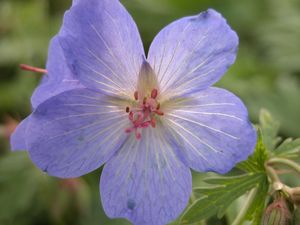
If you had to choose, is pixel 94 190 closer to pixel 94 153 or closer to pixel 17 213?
pixel 17 213

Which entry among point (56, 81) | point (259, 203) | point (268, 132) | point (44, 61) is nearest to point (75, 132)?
point (56, 81)

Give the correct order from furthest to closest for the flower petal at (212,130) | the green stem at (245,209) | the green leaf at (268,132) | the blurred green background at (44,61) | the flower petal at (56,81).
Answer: the blurred green background at (44,61), the green leaf at (268,132), the green stem at (245,209), the flower petal at (56,81), the flower petal at (212,130)

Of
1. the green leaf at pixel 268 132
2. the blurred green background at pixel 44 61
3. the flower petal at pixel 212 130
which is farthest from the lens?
the blurred green background at pixel 44 61

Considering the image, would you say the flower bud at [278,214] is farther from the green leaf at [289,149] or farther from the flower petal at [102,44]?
the flower petal at [102,44]

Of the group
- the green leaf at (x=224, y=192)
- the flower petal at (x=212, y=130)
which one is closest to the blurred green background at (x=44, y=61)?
the green leaf at (x=224, y=192)

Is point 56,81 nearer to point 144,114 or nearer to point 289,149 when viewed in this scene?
point 144,114

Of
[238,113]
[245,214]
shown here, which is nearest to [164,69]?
[238,113]

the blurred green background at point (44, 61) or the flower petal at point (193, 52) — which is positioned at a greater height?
the flower petal at point (193, 52)

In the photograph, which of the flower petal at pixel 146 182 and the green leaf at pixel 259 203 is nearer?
the flower petal at pixel 146 182

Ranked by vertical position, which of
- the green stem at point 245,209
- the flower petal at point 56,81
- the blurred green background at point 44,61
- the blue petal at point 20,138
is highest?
the flower petal at point 56,81
